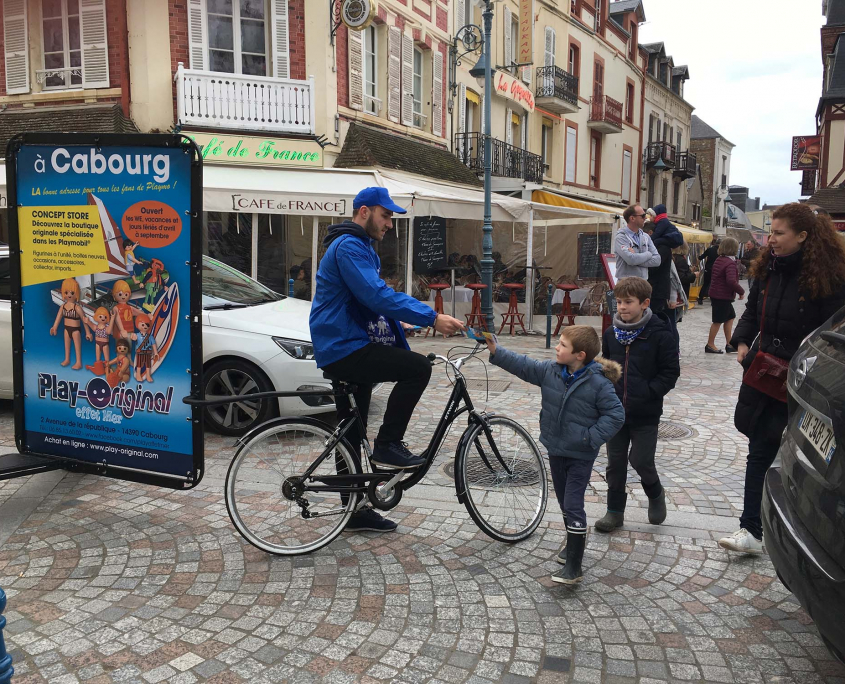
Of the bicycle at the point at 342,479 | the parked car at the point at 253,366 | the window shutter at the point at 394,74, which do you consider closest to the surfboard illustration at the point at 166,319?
the bicycle at the point at 342,479

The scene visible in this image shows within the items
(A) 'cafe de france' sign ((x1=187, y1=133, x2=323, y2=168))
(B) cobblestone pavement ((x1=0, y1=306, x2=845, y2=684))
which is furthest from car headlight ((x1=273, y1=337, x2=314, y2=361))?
(A) 'cafe de france' sign ((x1=187, y1=133, x2=323, y2=168))

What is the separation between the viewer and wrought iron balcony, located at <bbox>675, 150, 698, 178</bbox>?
132ft

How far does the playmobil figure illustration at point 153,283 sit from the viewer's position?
156 inches

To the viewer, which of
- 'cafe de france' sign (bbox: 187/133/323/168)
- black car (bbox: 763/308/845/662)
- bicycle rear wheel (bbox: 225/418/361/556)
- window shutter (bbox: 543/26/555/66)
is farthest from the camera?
A: window shutter (bbox: 543/26/555/66)

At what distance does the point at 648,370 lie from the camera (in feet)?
13.0

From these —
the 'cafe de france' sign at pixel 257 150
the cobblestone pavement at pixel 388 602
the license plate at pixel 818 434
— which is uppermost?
the 'cafe de france' sign at pixel 257 150

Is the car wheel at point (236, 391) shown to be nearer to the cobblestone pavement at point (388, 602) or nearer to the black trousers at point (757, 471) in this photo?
the cobblestone pavement at point (388, 602)

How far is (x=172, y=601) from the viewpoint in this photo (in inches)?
132

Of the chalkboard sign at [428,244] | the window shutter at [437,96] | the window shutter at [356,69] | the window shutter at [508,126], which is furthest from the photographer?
the window shutter at [508,126]

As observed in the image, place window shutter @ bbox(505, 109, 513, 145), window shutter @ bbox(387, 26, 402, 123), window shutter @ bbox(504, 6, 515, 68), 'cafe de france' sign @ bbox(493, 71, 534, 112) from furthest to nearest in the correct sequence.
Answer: window shutter @ bbox(505, 109, 513, 145), window shutter @ bbox(504, 6, 515, 68), 'cafe de france' sign @ bbox(493, 71, 534, 112), window shutter @ bbox(387, 26, 402, 123)

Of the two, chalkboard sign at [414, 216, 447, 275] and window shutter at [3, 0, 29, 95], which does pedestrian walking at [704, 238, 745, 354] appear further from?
window shutter at [3, 0, 29, 95]

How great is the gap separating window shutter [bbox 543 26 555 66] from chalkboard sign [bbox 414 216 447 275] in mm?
13724

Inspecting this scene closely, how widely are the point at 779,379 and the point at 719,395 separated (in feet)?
15.8

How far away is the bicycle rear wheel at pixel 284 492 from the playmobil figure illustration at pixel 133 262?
1.12 m
